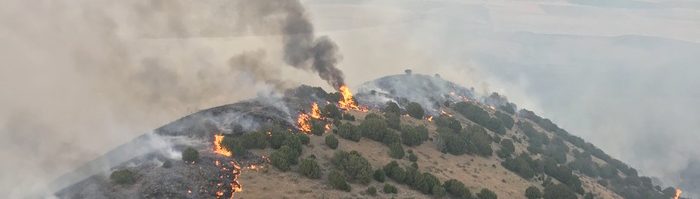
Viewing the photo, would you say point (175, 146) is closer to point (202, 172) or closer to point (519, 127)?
point (202, 172)

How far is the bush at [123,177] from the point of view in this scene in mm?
55438

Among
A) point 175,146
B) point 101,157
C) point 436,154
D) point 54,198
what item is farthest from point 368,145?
point 54,198

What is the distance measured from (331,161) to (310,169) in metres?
7.42

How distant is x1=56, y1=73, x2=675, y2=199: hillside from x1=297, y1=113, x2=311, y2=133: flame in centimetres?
19

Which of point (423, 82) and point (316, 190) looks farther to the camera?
point (423, 82)

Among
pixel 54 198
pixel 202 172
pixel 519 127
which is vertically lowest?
pixel 54 198

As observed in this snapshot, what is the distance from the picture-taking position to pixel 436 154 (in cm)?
9219

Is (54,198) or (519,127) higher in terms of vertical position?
(519,127)

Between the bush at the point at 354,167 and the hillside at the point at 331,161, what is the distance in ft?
0.42

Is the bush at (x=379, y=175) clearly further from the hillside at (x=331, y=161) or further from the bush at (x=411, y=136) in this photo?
the bush at (x=411, y=136)

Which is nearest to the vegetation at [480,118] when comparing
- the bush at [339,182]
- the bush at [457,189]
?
the bush at [457,189]

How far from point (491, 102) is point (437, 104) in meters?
57.3

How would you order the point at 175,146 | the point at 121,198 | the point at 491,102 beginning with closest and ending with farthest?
the point at 121,198, the point at 175,146, the point at 491,102

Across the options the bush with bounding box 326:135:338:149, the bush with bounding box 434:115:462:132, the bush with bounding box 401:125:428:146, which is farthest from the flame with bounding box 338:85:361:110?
the bush with bounding box 326:135:338:149
